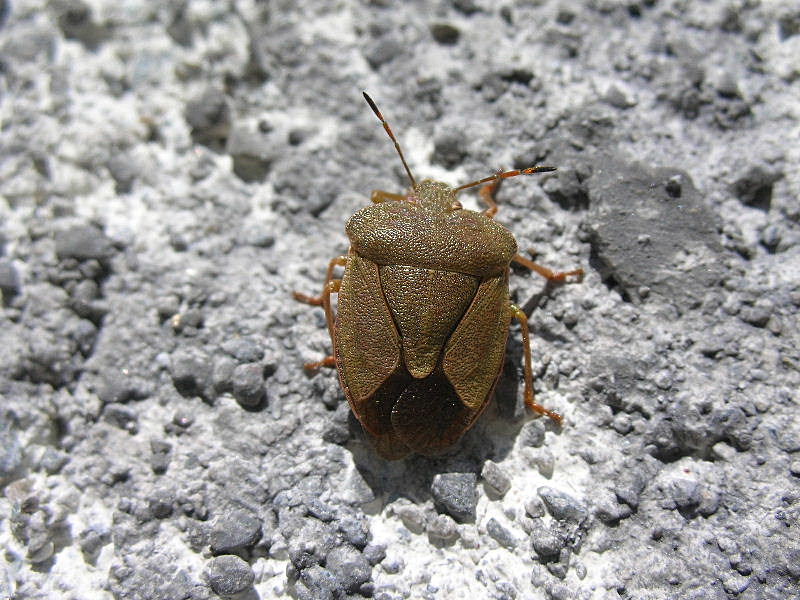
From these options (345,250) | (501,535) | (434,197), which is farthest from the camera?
(345,250)

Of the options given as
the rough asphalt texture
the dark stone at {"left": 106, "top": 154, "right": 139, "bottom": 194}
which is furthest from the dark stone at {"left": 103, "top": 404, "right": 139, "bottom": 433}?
the dark stone at {"left": 106, "top": 154, "right": 139, "bottom": 194}

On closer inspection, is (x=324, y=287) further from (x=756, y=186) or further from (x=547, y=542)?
(x=756, y=186)

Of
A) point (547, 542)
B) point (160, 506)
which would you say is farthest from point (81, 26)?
point (547, 542)

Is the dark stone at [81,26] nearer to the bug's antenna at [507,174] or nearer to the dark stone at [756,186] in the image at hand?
the bug's antenna at [507,174]

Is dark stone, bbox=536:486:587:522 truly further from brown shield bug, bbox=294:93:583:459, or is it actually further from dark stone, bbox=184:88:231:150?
dark stone, bbox=184:88:231:150

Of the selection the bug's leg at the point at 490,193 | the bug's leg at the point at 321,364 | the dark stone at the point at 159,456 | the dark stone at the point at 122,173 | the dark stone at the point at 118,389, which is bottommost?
the dark stone at the point at 159,456

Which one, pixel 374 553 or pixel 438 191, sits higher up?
pixel 438 191

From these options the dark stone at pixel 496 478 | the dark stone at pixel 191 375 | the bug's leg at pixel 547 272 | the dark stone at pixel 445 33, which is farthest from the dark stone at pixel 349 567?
the dark stone at pixel 445 33
